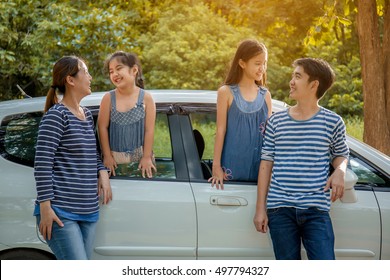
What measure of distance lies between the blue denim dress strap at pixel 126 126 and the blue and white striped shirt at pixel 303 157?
0.79 metres

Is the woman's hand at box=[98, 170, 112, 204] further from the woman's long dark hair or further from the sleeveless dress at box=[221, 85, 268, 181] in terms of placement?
the sleeveless dress at box=[221, 85, 268, 181]

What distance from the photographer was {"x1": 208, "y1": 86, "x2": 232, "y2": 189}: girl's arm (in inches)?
179

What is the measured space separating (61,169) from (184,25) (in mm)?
15081

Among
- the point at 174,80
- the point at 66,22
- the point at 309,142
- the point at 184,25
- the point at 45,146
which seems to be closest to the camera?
the point at 45,146

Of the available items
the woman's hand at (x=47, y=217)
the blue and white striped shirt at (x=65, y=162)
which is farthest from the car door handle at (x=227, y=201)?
the woman's hand at (x=47, y=217)

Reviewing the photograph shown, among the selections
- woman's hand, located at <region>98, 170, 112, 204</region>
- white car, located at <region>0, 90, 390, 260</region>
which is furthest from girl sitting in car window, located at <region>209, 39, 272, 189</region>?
woman's hand, located at <region>98, 170, 112, 204</region>

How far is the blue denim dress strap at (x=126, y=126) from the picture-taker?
4.54 m

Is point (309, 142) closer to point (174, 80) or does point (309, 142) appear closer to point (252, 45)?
point (252, 45)

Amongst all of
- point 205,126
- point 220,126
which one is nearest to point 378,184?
point 220,126

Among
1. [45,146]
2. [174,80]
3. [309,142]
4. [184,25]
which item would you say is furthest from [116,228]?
[184,25]

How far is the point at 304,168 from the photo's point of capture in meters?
4.16

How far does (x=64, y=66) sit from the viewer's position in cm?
408

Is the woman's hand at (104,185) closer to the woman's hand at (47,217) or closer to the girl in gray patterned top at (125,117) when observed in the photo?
the girl in gray patterned top at (125,117)

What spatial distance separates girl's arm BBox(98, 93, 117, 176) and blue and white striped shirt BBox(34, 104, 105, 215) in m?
0.43
